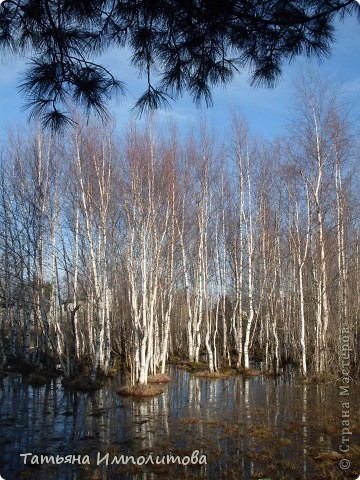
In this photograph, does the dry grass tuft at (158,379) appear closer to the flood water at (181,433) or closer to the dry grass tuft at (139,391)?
the flood water at (181,433)

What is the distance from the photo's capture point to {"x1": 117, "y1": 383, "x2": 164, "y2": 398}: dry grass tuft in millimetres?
10914

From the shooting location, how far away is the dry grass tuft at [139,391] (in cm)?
1091

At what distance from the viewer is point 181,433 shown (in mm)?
7230

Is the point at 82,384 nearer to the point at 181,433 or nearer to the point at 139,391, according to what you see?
the point at 139,391

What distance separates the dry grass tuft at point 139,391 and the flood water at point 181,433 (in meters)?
0.33

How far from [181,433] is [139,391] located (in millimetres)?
3986

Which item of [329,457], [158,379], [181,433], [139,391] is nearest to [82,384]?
[139,391]

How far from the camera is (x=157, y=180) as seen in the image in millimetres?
13117

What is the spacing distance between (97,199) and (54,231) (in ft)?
7.80

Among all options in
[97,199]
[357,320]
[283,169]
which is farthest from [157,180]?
[357,320]

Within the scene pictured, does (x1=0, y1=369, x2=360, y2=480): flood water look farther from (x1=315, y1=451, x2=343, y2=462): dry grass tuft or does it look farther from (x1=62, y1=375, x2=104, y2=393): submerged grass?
(x1=62, y1=375, x2=104, y2=393): submerged grass

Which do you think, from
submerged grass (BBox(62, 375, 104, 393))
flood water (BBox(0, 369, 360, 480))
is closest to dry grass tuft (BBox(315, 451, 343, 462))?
flood water (BBox(0, 369, 360, 480))

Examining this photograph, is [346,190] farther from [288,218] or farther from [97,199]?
[97,199]

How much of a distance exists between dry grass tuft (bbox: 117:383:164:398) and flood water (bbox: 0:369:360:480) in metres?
0.33
